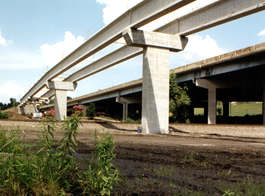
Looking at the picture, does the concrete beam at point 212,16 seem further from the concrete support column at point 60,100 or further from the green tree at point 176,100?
the concrete support column at point 60,100

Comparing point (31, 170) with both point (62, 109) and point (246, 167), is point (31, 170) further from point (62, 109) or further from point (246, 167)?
point (62, 109)

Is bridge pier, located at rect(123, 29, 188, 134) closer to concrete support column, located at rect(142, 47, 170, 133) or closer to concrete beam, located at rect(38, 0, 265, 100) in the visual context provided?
concrete support column, located at rect(142, 47, 170, 133)

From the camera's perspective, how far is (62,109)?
54.7 m

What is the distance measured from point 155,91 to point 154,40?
409 centimetres

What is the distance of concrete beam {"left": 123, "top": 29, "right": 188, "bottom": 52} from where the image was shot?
2239 cm

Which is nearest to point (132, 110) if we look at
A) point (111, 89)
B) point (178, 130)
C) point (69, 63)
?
point (111, 89)

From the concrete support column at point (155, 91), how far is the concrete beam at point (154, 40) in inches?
19.8

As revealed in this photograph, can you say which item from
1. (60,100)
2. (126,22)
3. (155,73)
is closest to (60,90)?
(60,100)

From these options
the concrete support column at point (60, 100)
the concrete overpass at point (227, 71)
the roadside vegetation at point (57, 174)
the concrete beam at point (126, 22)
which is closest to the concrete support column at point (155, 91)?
the concrete beam at point (126, 22)

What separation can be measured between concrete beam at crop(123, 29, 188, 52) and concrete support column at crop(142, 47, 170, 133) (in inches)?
19.8

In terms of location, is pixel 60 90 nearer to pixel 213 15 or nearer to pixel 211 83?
pixel 211 83

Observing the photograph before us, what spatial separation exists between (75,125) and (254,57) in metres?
28.4

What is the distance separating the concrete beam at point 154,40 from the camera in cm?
2239

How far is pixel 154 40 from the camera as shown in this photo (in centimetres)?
2288
